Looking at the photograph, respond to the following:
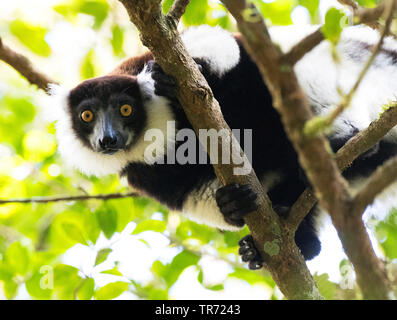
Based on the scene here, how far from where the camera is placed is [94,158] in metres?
5.19

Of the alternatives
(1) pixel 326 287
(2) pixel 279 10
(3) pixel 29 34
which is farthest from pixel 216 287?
(3) pixel 29 34

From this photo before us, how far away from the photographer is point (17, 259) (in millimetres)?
4633

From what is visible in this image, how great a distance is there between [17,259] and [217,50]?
2715mm

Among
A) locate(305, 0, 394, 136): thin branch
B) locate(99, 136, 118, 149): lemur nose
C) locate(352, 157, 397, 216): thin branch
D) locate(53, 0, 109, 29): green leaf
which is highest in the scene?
locate(305, 0, 394, 136): thin branch

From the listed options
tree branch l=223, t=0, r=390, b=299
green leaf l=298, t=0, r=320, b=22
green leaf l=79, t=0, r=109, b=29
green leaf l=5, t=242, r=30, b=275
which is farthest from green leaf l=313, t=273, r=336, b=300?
green leaf l=79, t=0, r=109, b=29

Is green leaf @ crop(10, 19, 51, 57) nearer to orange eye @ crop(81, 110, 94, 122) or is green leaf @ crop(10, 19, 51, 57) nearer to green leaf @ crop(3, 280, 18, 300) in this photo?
orange eye @ crop(81, 110, 94, 122)

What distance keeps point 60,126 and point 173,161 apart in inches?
54.3

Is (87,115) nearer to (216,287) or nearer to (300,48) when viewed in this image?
(216,287)

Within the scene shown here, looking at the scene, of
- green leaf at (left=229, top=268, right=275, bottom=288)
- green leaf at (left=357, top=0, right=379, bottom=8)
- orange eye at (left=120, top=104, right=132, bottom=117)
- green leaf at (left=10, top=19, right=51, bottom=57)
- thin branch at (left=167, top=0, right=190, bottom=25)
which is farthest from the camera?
green leaf at (left=229, top=268, right=275, bottom=288)

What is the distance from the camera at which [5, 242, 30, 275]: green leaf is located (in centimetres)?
461

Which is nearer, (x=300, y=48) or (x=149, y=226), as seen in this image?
(x=300, y=48)

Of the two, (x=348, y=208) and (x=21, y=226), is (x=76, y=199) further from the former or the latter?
(x=348, y=208)

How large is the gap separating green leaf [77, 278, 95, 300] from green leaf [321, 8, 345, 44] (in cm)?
305
